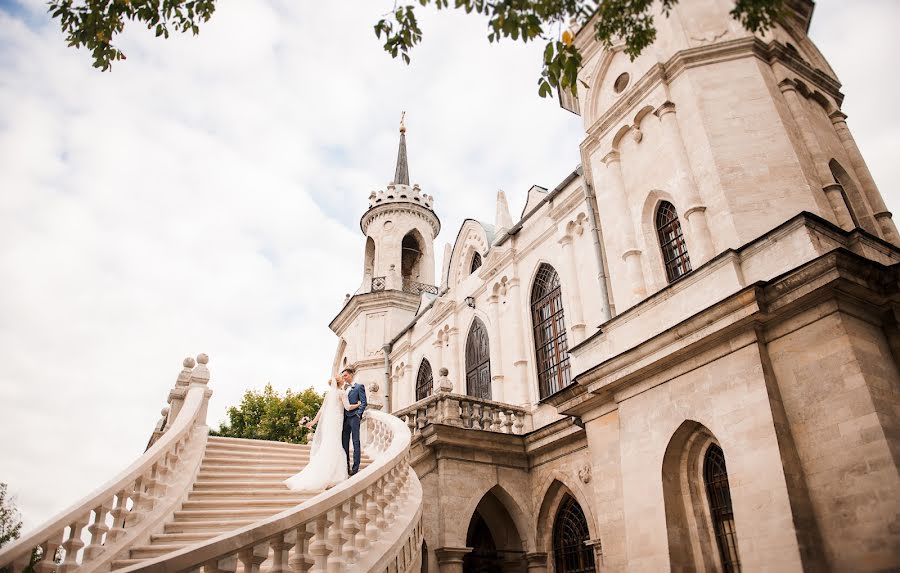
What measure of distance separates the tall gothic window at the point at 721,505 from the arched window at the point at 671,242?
3.40 metres

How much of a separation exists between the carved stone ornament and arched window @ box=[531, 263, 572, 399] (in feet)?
9.40

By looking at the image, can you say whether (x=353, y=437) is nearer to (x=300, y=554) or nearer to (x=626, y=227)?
(x=300, y=554)

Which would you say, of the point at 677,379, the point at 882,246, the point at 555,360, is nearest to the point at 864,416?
the point at 677,379

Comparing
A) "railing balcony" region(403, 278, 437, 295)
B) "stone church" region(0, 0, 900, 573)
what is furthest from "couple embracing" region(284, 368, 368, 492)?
"railing balcony" region(403, 278, 437, 295)

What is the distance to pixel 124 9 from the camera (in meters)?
6.48

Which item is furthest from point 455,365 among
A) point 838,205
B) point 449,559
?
point 838,205

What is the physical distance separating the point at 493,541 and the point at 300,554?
10.5 m

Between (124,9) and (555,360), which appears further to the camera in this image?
(555,360)

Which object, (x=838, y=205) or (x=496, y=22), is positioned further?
(x=838, y=205)

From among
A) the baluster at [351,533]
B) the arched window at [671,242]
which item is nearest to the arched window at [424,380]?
the arched window at [671,242]

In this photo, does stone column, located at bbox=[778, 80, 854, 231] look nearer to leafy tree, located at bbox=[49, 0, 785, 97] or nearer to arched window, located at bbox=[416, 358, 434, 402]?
leafy tree, located at bbox=[49, 0, 785, 97]

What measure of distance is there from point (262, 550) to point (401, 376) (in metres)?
20.3

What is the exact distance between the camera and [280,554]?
18.2 ft

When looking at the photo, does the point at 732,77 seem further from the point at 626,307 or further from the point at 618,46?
the point at 626,307
